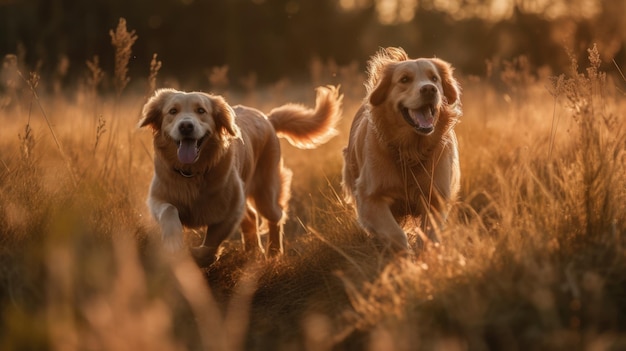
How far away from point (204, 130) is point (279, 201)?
171 cm

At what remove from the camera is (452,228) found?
3891mm

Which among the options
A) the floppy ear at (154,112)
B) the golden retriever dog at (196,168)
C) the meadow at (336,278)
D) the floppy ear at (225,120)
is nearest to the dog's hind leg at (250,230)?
the golden retriever dog at (196,168)

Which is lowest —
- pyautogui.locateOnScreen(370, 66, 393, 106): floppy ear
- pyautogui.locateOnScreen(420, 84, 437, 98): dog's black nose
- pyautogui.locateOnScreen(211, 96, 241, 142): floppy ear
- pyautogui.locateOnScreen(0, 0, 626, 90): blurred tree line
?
pyautogui.locateOnScreen(0, 0, 626, 90): blurred tree line

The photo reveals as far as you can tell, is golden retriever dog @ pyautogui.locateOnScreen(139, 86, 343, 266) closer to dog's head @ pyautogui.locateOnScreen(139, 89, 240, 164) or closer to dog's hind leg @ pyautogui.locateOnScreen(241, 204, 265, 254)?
dog's head @ pyautogui.locateOnScreen(139, 89, 240, 164)

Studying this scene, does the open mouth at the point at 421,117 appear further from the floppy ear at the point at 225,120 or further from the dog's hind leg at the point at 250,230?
the dog's hind leg at the point at 250,230

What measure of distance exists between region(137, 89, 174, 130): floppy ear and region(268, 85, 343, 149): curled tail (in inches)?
69.5

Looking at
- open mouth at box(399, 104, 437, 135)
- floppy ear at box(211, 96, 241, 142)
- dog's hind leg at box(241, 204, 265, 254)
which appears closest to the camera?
open mouth at box(399, 104, 437, 135)

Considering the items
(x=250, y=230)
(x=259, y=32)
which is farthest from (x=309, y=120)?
(x=259, y=32)

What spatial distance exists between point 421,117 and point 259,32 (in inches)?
933

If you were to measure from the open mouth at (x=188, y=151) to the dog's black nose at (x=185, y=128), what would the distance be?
4.1 inches

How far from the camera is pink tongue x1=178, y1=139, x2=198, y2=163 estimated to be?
509cm

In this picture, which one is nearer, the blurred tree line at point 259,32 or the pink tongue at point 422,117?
the pink tongue at point 422,117

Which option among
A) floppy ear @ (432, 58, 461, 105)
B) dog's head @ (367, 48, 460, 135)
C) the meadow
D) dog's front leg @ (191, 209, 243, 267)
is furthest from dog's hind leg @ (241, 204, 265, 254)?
floppy ear @ (432, 58, 461, 105)

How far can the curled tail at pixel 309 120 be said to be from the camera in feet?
23.0
